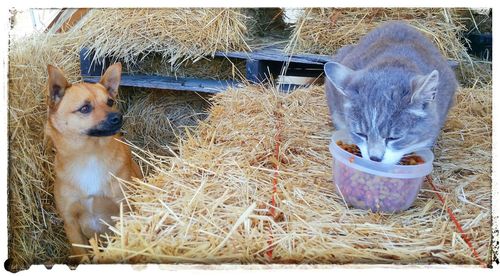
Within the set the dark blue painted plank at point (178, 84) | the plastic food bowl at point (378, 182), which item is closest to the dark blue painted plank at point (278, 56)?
the dark blue painted plank at point (178, 84)

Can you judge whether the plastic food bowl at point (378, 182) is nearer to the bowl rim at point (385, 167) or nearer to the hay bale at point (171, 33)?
the bowl rim at point (385, 167)

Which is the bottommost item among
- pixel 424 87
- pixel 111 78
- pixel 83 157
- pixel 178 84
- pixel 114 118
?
pixel 83 157

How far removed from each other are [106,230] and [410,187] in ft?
5.74

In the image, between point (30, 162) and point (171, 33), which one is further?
point (171, 33)

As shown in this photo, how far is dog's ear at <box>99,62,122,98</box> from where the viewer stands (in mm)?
2912

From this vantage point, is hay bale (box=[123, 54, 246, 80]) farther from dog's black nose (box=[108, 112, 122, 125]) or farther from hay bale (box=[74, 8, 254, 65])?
dog's black nose (box=[108, 112, 122, 125])

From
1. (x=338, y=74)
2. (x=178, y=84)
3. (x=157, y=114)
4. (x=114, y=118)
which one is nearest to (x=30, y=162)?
(x=114, y=118)

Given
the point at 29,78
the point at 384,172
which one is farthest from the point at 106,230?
the point at 384,172

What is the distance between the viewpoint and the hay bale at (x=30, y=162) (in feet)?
8.95

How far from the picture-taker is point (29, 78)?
310 cm

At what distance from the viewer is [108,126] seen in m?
2.69

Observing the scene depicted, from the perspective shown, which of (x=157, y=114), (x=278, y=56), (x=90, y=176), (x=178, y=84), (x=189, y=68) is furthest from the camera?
(x=157, y=114)

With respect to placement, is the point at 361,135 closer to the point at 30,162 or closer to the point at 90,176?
the point at 90,176

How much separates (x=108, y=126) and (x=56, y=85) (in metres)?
0.37
